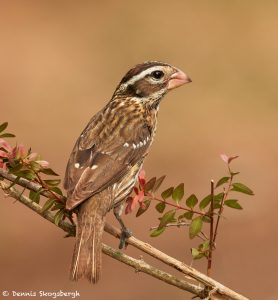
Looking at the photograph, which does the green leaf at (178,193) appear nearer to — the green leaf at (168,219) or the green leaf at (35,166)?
the green leaf at (168,219)

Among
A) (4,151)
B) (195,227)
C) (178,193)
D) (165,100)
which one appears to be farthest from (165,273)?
(165,100)

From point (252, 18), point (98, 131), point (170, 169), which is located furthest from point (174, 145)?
point (98, 131)

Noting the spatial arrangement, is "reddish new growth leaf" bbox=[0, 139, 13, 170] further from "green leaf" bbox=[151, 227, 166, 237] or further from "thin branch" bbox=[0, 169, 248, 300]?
"green leaf" bbox=[151, 227, 166, 237]

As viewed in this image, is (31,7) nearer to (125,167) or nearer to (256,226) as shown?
(256,226)

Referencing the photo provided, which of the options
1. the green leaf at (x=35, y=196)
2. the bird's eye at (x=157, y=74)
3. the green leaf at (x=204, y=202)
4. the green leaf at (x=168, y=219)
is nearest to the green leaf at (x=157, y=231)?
the green leaf at (x=168, y=219)

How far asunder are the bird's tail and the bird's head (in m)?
1.67

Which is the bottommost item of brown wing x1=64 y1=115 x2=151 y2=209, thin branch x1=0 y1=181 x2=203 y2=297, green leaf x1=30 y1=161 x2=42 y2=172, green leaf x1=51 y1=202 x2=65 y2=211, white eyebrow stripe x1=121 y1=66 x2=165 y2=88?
thin branch x1=0 y1=181 x2=203 y2=297

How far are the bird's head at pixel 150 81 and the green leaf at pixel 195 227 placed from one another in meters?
2.66

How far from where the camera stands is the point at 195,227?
Result: 22.4 ft

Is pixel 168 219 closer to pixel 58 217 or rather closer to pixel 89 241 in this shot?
pixel 58 217

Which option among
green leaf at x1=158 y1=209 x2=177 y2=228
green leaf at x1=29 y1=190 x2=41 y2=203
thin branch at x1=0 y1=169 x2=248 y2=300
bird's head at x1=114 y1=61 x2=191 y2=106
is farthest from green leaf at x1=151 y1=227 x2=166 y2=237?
bird's head at x1=114 y1=61 x2=191 y2=106

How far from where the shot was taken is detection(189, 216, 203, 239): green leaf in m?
6.78

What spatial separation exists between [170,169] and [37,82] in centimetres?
611

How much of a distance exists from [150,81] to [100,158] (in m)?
1.30
